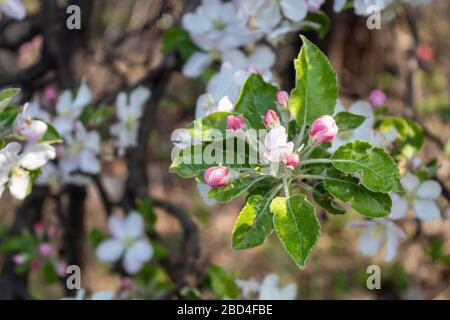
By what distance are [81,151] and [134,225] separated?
0.88ft

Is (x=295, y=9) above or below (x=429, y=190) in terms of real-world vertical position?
above

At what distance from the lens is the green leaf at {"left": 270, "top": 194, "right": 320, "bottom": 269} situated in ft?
3.62

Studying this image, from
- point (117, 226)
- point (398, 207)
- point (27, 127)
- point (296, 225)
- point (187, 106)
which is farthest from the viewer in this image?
point (187, 106)

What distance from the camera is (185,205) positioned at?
371 cm

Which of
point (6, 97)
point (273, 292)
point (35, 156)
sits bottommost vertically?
point (273, 292)

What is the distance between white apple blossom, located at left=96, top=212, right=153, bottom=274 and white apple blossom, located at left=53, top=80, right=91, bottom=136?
1.16 feet

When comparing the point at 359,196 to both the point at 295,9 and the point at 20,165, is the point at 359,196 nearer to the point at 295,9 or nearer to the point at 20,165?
the point at 295,9

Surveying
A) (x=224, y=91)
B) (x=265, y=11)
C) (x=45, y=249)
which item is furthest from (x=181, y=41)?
(x=45, y=249)

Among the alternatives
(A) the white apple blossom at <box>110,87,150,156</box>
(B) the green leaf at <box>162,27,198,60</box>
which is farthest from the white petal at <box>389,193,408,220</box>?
(A) the white apple blossom at <box>110,87,150,156</box>

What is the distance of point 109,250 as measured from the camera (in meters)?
2.13

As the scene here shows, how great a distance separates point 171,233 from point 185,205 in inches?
8.8

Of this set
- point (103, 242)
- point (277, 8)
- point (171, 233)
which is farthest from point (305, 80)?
point (171, 233)

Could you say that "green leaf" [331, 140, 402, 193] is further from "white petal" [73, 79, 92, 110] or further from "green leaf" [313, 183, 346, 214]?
"white petal" [73, 79, 92, 110]
